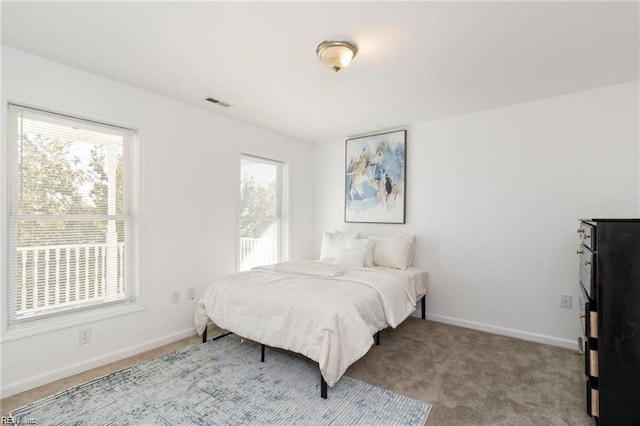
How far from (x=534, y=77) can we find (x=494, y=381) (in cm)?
246

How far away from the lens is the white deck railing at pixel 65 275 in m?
2.26

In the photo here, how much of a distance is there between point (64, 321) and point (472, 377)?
3.19 metres

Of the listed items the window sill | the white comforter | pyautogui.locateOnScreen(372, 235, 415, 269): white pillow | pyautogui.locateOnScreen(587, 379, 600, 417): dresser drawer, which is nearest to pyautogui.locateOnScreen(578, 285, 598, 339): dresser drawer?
pyautogui.locateOnScreen(587, 379, 600, 417): dresser drawer

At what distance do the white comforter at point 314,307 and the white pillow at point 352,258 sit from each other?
A: 11.3 inches

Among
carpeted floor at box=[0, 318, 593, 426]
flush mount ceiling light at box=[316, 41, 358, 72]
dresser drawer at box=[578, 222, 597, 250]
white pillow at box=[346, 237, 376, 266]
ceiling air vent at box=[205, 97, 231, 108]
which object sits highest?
ceiling air vent at box=[205, 97, 231, 108]

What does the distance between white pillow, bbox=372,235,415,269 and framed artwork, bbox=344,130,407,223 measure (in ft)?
1.15

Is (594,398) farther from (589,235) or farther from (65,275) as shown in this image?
(65,275)

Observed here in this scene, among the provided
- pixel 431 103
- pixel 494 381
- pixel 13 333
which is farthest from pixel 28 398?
pixel 431 103

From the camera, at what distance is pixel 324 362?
199 cm

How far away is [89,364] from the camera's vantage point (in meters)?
2.46

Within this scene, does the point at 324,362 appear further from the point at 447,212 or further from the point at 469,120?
the point at 469,120

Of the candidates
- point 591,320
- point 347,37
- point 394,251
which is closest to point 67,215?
point 347,37

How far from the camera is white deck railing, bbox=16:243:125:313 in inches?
88.9

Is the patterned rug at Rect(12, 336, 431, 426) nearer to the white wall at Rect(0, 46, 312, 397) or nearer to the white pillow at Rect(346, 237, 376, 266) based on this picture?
the white wall at Rect(0, 46, 312, 397)
